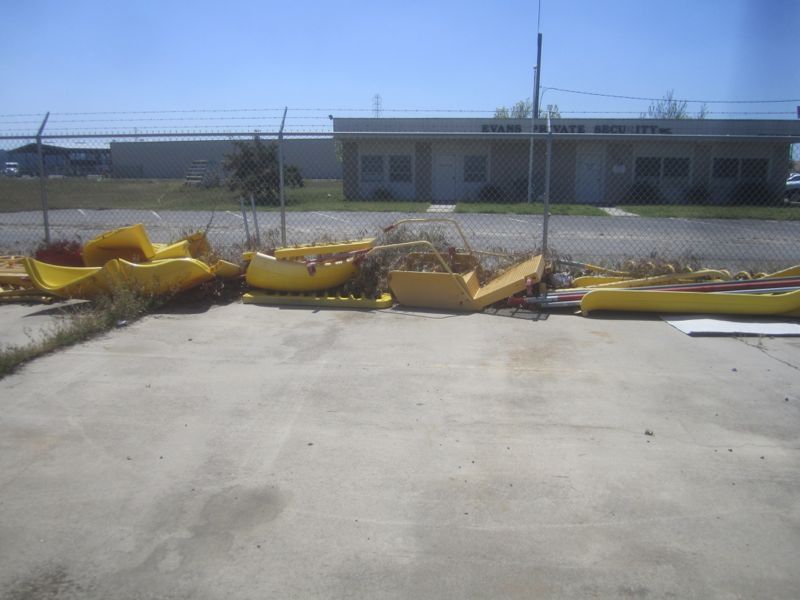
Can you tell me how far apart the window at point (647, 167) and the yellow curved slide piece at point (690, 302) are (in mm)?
22779

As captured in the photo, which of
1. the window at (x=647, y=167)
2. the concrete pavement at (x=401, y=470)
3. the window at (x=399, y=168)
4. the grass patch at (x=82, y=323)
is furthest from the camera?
the window at (x=647, y=167)

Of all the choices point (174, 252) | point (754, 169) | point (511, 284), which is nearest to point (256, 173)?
point (174, 252)

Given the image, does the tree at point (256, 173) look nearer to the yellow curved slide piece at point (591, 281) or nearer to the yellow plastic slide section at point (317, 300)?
the yellow plastic slide section at point (317, 300)

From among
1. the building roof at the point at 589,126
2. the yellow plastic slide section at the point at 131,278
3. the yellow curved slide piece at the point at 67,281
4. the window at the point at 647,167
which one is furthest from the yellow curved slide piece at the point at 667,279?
the window at the point at 647,167

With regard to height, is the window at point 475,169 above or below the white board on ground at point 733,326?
above

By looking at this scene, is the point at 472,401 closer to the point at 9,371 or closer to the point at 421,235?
the point at 9,371

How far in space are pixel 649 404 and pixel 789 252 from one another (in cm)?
967

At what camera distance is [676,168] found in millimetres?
28594

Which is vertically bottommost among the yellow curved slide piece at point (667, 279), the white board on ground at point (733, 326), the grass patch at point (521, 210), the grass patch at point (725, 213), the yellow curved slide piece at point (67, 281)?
the grass patch at point (725, 213)

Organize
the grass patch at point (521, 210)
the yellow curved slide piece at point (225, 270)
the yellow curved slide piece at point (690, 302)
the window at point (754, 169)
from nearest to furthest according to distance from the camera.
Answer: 1. the yellow curved slide piece at point (690, 302)
2. the yellow curved slide piece at point (225, 270)
3. the grass patch at point (521, 210)
4. the window at point (754, 169)

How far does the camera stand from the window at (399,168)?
91.4ft

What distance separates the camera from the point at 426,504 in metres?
3.47

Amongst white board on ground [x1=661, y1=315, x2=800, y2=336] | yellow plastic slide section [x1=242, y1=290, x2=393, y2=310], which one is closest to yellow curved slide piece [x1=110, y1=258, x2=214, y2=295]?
yellow plastic slide section [x1=242, y1=290, x2=393, y2=310]

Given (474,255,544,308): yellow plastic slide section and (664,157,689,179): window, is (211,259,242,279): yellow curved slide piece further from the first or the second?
(664,157,689,179): window
